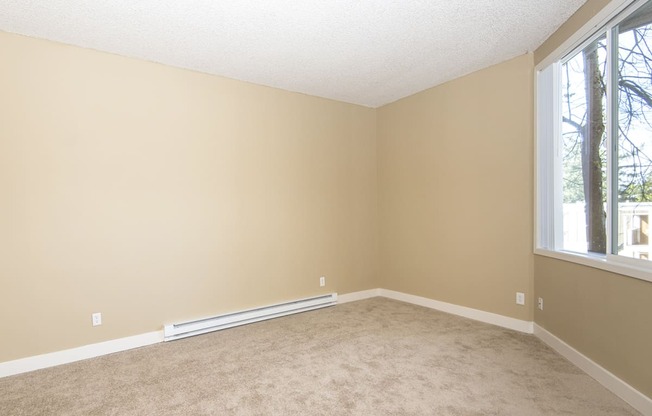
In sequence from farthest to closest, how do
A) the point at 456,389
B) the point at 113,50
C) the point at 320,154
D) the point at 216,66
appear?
1. the point at 320,154
2. the point at 216,66
3. the point at 113,50
4. the point at 456,389

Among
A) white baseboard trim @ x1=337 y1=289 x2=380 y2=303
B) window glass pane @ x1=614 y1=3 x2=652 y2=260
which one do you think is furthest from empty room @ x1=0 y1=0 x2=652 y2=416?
white baseboard trim @ x1=337 y1=289 x2=380 y2=303

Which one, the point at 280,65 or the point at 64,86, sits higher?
the point at 280,65

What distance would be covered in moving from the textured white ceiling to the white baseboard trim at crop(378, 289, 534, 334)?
8.39 ft

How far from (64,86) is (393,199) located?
369 centimetres

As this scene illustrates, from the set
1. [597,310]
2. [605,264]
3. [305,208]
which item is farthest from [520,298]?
[305,208]

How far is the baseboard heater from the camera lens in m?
3.38

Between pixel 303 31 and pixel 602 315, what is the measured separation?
301cm

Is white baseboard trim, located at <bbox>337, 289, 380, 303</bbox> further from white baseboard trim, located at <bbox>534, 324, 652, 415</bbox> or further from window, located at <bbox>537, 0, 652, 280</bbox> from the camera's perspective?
window, located at <bbox>537, 0, 652, 280</bbox>

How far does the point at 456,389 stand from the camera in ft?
7.79

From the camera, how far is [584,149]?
2859mm

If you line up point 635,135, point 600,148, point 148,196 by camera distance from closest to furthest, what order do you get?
1. point 635,135
2. point 600,148
3. point 148,196

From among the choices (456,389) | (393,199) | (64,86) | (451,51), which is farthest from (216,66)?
(456,389)

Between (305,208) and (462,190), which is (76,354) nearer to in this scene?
(305,208)

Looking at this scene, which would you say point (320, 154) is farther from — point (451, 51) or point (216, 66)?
point (451, 51)
